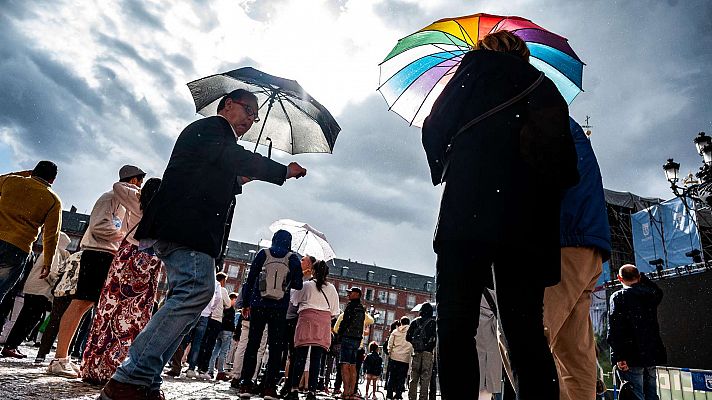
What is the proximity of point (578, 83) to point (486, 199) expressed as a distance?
2851mm

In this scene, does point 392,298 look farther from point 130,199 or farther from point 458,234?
point 458,234

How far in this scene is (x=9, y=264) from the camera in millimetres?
4047

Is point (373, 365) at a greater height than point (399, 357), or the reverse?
point (399, 357)

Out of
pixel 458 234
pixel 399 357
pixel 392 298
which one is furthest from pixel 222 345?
pixel 392 298

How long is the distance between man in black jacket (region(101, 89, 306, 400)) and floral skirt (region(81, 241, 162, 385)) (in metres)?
1.67

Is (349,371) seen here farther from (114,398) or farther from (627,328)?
(114,398)

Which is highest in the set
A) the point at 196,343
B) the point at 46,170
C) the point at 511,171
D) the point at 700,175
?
the point at 700,175

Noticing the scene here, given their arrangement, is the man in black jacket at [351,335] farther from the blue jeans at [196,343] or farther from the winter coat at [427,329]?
the blue jeans at [196,343]

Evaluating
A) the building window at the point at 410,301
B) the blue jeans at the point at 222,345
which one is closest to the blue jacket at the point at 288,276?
the blue jeans at the point at 222,345

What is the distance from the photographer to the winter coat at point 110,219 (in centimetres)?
432

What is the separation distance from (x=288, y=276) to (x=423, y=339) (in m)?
3.91

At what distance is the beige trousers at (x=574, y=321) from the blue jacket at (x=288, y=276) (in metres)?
3.72

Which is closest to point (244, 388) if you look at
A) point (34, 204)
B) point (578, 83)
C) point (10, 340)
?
point (34, 204)

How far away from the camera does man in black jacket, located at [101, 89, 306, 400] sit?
235 cm
